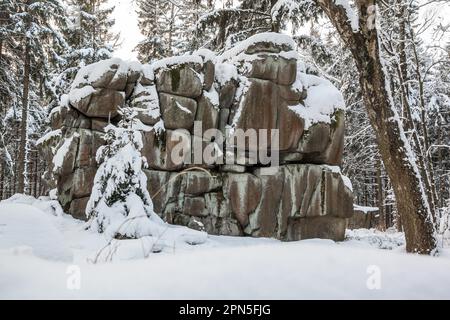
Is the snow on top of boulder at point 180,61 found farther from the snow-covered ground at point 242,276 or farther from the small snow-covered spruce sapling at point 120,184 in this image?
the snow-covered ground at point 242,276

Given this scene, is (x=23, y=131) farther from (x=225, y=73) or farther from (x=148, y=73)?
(x=225, y=73)

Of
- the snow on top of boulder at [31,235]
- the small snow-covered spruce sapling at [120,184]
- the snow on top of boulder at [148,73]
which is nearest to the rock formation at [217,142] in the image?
the snow on top of boulder at [148,73]

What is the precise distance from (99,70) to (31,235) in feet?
32.9

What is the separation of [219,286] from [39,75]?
1846 centimetres

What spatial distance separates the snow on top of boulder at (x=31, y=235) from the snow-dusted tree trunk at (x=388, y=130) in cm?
440

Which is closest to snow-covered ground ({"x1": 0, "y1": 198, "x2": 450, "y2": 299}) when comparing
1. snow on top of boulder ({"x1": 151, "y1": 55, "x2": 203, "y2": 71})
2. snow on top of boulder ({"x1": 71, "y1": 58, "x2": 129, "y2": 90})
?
snow on top of boulder ({"x1": 71, "y1": 58, "x2": 129, "y2": 90})

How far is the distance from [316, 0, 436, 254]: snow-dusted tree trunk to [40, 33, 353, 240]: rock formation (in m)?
6.94

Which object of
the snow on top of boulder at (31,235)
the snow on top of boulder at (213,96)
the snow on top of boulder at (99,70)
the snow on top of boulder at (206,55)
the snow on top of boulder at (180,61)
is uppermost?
the snow on top of boulder at (206,55)

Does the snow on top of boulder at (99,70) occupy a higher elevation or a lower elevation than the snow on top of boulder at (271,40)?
lower

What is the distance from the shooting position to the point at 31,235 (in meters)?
2.55

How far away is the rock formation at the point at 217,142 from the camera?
1127 cm

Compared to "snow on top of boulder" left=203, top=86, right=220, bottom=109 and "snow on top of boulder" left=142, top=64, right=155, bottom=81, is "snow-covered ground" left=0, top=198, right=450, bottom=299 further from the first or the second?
"snow on top of boulder" left=142, top=64, right=155, bottom=81

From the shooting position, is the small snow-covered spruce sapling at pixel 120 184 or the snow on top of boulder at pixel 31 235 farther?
the small snow-covered spruce sapling at pixel 120 184
